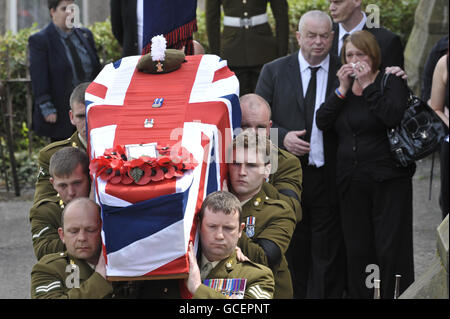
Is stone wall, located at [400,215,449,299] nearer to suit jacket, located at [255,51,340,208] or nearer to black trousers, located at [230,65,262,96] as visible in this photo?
suit jacket, located at [255,51,340,208]

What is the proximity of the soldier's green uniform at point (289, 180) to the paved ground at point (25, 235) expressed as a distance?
1858 millimetres

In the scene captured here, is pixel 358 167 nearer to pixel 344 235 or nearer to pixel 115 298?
pixel 344 235

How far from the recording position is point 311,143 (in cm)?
545

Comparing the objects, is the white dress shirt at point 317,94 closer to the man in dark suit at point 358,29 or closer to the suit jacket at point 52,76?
the man in dark suit at point 358,29

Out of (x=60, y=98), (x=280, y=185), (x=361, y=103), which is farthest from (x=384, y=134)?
(x=60, y=98)

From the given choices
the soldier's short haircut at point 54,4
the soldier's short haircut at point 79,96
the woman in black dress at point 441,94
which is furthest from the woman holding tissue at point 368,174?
the soldier's short haircut at point 54,4

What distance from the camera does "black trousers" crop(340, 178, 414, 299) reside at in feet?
17.4

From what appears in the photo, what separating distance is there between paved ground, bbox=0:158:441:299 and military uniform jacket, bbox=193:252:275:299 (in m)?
2.55

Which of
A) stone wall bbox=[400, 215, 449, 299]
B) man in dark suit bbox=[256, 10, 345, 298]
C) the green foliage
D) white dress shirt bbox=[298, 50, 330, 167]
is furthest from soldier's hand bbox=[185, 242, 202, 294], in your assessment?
the green foliage

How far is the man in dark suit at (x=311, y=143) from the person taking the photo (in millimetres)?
5395

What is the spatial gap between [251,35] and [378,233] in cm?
252

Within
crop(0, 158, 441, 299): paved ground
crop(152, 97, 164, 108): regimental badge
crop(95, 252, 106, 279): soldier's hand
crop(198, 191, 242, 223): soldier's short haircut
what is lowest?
crop(0, 158, 441, 299): paved ground

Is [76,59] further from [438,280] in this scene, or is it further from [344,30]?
[438,280]

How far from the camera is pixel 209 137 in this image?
12.3ft
